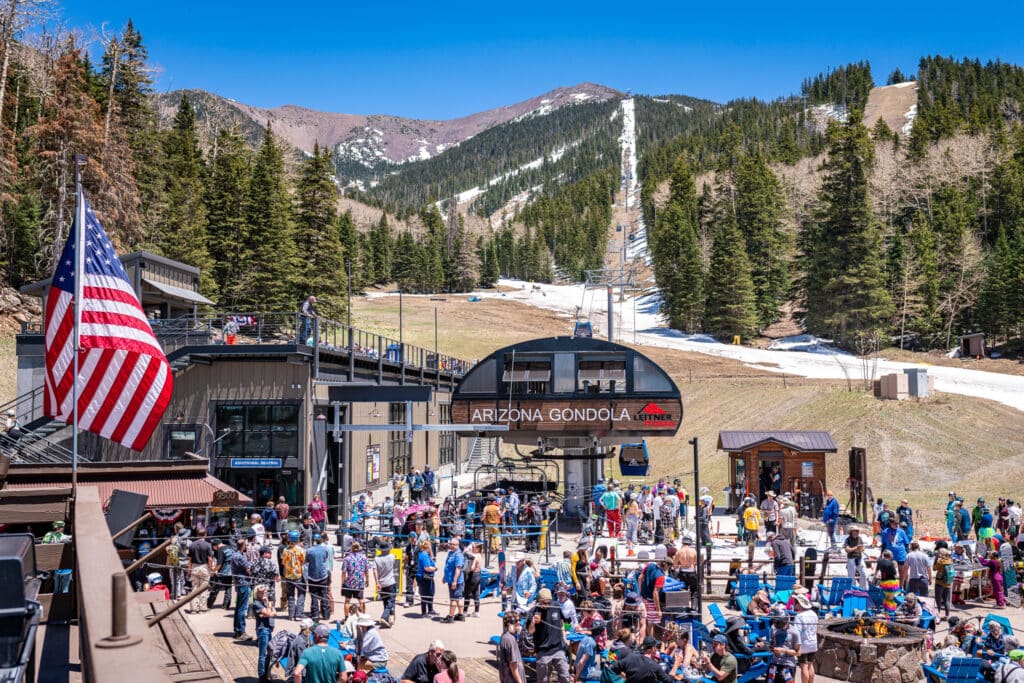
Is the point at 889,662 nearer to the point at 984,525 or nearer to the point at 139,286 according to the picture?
the point at 984,525

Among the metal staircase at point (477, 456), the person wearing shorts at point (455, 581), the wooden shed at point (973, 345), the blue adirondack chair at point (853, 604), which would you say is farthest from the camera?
the wooden shed at point (973, 345)

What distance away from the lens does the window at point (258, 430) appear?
28109 mm

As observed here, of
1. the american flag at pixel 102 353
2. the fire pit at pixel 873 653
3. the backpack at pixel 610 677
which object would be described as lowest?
the fire pit at pixel 873 653

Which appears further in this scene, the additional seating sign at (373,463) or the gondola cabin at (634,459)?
the gondola cabin at (634,459)

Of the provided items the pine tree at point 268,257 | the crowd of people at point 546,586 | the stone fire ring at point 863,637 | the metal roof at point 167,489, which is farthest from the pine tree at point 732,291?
the metal roof at point 167,489

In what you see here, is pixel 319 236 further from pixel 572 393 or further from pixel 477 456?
pixel 572 393

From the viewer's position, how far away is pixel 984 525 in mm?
23094

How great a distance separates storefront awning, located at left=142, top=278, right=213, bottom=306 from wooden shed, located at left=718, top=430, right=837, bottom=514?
20575mm

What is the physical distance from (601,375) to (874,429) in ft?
74.0

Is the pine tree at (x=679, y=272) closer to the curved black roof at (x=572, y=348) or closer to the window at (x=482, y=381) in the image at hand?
the curved black roof at (x=572, y=348)

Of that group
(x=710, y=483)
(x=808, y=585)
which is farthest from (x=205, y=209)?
(x=808, y=585)

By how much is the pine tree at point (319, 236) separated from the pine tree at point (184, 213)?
6.98m

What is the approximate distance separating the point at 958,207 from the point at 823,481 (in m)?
74.0

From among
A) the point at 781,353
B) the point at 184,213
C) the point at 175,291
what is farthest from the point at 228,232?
the point at 781,353
